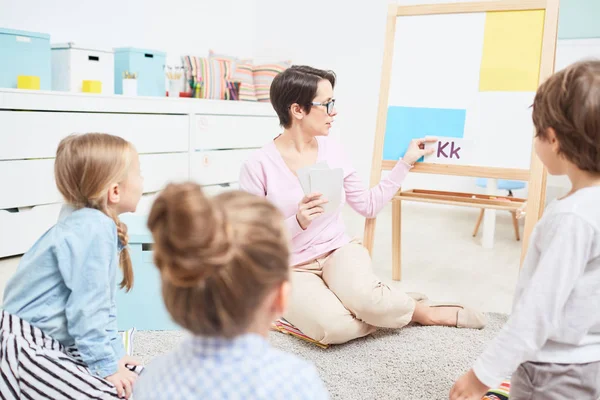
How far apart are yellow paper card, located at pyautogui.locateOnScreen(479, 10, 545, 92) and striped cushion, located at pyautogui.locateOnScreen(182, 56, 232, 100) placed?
7.09ft

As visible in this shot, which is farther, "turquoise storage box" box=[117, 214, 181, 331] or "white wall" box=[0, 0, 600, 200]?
"white wall" box=[0, 0, 600, 200]

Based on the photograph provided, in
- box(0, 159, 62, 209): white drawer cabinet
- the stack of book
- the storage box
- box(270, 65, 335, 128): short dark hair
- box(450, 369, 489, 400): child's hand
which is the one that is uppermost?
the storage box

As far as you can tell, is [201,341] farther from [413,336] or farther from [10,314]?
[413,336]

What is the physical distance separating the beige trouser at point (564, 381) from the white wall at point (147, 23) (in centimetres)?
318

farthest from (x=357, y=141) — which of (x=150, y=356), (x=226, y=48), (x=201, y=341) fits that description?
(x=201, y=341)

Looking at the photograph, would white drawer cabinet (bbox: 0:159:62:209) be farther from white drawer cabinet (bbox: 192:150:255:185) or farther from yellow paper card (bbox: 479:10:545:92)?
yellow paper card (bbox: 479:10:545:92)

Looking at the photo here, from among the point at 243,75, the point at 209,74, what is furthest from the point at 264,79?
the point at 209,74

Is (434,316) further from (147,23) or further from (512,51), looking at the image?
(147,23)

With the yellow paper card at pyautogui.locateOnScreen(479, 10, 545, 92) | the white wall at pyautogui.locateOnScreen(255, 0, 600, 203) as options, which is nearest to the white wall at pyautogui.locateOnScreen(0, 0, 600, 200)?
the white wall at pyautogui.locateOnScreen(255, 0, 600, 203)

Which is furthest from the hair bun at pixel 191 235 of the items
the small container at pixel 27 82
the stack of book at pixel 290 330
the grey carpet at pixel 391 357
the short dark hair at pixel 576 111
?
the small container at pixel 27 82

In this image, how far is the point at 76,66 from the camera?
326cm

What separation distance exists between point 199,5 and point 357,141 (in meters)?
1.54

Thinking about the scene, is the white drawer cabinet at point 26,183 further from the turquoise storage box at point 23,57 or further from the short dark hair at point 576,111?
the short dark hair at point 576,111

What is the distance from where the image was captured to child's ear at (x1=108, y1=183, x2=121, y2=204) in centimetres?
129
